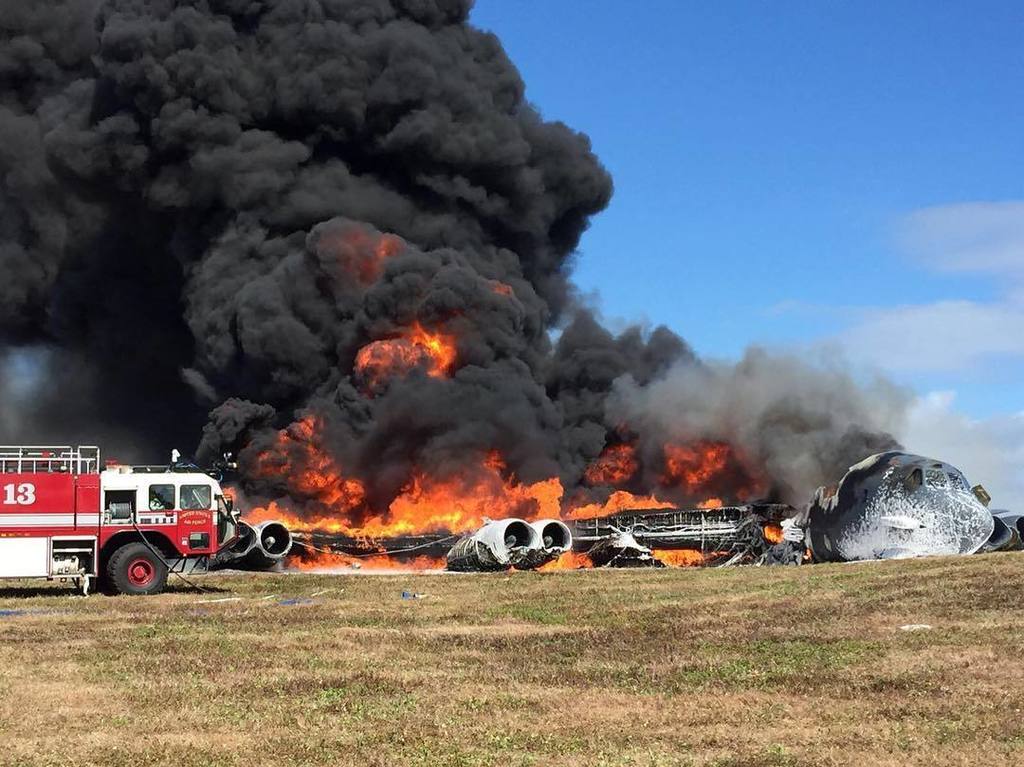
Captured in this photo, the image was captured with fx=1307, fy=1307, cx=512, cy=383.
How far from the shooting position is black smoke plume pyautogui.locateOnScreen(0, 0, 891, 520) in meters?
64.5

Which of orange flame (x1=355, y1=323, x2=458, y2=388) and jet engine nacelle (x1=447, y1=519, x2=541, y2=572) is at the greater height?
orange flame (x1=355, y1=323, x2=458, y2=388)

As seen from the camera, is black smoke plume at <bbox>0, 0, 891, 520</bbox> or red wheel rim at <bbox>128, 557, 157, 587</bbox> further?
black smoke plume at <bbox>0, 0, 891, 520</bbox>

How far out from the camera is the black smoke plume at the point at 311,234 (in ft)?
212

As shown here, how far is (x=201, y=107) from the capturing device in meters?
72.2

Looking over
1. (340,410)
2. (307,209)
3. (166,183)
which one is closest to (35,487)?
(340,410)

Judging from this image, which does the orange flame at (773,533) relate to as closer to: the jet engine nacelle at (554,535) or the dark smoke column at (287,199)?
the jet engine nacelle at (554,535)

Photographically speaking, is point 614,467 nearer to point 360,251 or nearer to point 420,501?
point 420,501

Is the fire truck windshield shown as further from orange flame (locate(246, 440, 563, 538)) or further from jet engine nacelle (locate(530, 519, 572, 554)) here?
orange flame (locate(246, 440, 563, 538))

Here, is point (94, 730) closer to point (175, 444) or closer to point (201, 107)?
point (201, 107)

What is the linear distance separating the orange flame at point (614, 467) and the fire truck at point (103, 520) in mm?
35020

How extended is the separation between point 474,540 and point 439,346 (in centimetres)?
1978

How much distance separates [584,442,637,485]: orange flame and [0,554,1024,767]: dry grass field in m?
37.4

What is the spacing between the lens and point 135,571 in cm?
3484

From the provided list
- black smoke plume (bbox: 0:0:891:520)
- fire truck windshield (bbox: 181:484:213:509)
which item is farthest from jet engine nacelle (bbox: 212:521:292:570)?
fire truck windshield (bbox: 181:484:213:509)
